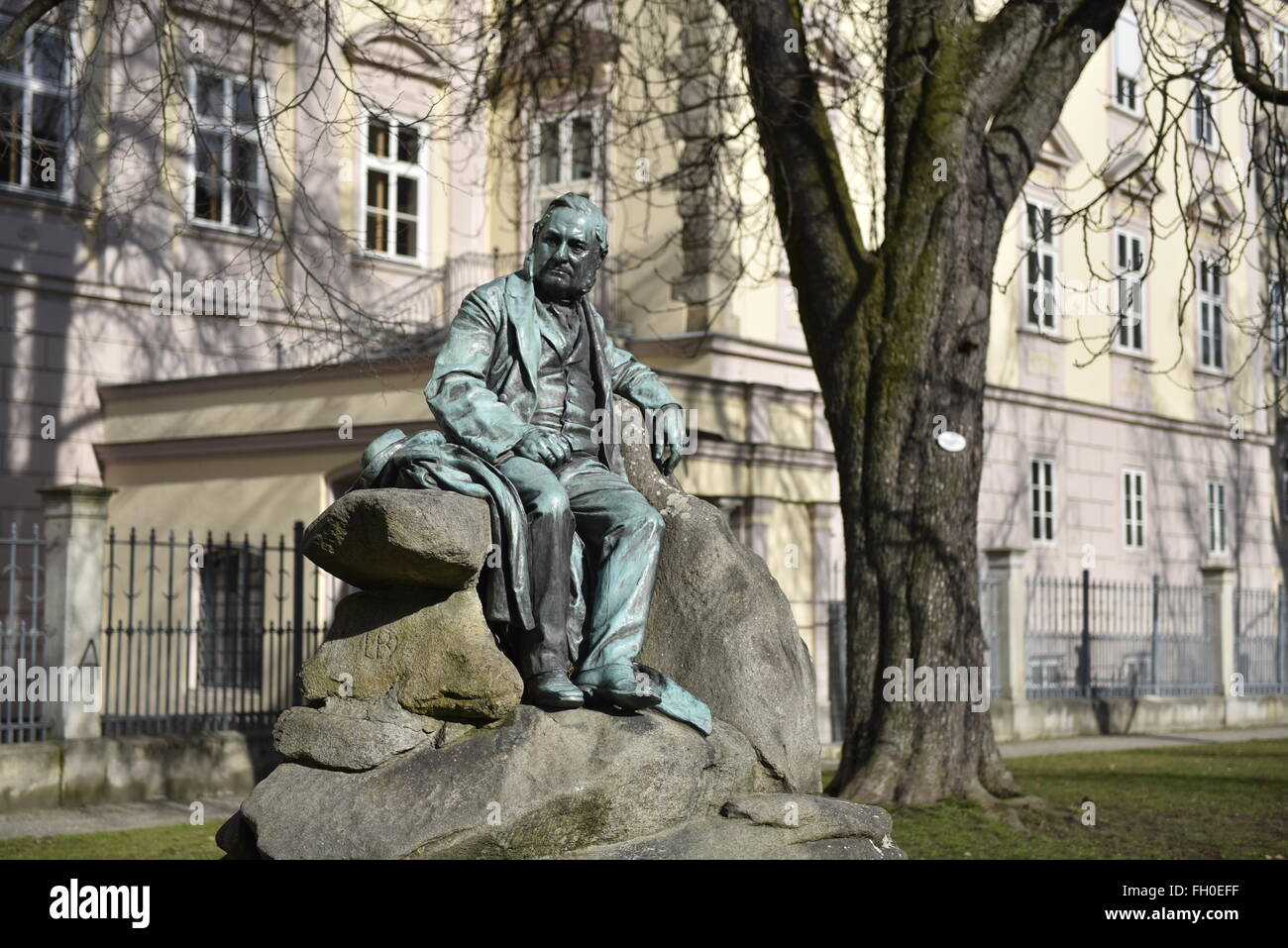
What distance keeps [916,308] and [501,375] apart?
16.6ft

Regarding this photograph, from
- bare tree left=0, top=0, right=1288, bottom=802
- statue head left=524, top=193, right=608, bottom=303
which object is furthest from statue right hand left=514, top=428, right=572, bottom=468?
bare tree left=0, top=0, right=1288, bottom=802

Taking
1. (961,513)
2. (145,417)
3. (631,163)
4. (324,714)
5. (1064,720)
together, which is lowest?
(1064,720)

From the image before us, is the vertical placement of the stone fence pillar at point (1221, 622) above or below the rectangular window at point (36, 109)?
below

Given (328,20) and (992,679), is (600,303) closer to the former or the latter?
Answer: (992,679)

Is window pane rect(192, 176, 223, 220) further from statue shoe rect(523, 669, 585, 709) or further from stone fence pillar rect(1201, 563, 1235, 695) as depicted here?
statue shoe rect(523, 669, 585, 709)

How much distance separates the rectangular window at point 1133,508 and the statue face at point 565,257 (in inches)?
873

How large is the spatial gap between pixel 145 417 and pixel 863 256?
32.9ft

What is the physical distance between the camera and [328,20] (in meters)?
10.7

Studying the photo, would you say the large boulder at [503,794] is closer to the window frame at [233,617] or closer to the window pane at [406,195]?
the window frame at [233,617]

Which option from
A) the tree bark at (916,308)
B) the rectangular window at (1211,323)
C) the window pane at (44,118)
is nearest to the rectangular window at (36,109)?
the window pane at (44,118)

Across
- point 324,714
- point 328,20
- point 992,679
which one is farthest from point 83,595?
point 992,679

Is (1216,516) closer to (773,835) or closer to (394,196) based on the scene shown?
(394,196)

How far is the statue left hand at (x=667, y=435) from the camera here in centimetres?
693

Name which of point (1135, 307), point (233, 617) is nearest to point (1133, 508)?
point (1135, 307)
